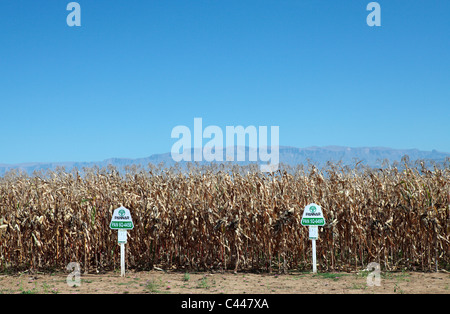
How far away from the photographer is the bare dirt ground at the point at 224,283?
846 centimetres

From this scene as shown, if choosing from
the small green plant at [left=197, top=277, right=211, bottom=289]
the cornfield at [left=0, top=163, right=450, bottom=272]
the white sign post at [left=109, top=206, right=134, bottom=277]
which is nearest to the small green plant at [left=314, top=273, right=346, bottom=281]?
the cornfield at [left=0, top=163, right=450, bottom=272]

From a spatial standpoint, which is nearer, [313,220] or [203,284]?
[203,284]

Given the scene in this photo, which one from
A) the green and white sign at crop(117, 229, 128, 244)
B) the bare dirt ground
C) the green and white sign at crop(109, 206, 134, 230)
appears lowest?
the bare dirt ground

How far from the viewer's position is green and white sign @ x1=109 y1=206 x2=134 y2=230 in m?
10.0

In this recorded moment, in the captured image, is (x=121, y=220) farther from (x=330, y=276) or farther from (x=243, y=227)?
(x=330, y=276)

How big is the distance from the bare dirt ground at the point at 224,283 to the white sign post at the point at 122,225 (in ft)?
1.51

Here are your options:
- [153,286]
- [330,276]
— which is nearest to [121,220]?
[153,286]

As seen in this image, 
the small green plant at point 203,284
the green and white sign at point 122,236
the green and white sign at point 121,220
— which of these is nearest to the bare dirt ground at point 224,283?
the small green plant at point 203,284

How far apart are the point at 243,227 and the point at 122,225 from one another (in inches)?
106

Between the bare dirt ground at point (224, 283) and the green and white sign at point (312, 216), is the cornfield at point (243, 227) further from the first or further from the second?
the bare dirt ground at point (224, 283)

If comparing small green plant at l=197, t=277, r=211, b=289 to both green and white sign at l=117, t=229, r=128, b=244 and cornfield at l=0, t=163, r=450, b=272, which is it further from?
green and white sign at l=117, t=229, r=128, b=244

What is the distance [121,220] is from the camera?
1005 centimetres
